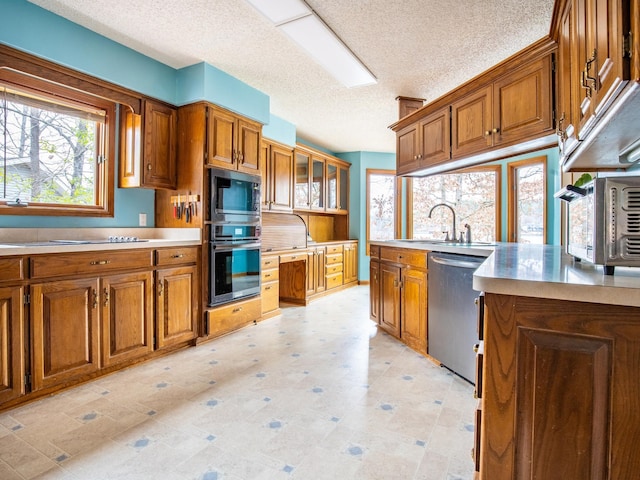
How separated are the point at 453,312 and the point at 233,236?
2.14 m

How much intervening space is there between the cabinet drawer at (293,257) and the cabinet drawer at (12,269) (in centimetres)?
270

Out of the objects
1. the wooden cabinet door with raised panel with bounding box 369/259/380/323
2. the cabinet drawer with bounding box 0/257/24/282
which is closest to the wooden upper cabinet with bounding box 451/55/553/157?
the wooden cabinet door with raised panel with bounding box 369/259/380/323

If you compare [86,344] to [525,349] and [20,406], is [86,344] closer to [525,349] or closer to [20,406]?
[20,406]

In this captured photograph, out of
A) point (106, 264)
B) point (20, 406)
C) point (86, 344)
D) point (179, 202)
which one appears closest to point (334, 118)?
point (179, 202)

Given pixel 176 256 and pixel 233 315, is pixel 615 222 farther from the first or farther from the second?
pixel 233 315

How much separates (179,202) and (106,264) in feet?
3.27

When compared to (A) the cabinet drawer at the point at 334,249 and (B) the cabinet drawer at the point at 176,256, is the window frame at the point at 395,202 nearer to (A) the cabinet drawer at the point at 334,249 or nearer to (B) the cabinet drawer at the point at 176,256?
(A) the cabinet drawer at the point at 334,249

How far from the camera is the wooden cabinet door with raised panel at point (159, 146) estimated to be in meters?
3.04

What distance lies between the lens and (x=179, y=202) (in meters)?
3.27

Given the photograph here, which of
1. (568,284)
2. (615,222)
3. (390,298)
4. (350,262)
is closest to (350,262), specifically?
(350,262)

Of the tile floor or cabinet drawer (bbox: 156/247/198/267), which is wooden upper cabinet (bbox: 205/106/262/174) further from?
the tile floor

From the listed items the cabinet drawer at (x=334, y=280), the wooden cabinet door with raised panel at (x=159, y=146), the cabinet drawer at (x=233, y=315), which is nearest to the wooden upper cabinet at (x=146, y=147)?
the wooden cabinet door with raised panel at (x=159, y=146)

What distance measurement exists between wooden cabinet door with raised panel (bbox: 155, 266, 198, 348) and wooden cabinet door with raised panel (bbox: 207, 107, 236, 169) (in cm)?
104

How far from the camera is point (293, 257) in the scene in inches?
183
